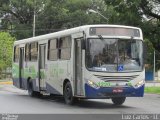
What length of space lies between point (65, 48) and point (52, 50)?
71.6 inches

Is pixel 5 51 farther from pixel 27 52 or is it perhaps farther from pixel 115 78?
pixel 115 78

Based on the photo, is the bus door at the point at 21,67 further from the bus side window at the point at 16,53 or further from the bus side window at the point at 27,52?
the bus side window at the point at 27,52

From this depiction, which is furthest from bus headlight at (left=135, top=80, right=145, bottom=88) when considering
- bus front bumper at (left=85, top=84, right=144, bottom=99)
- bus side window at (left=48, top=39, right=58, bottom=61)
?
bus side window at (left=48, top=39, right=58, bottom=61)

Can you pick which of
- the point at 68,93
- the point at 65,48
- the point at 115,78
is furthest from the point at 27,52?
the point at 115,78

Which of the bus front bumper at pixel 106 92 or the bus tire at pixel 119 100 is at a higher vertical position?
the bus front bumper at pixel 106 92

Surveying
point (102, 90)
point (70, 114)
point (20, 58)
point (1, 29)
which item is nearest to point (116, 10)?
point (20, 58)

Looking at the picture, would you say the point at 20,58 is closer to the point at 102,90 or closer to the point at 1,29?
the point at 102,90

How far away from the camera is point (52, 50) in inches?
916

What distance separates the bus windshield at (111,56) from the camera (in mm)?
19297

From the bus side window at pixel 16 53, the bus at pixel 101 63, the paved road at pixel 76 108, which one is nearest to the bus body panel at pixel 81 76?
the bus at pixel 101 63

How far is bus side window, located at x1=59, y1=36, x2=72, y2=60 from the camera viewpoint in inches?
832

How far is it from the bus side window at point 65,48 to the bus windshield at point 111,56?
6.00 feet

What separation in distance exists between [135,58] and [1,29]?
7021cm

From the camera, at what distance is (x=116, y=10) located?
3778 centimetres
